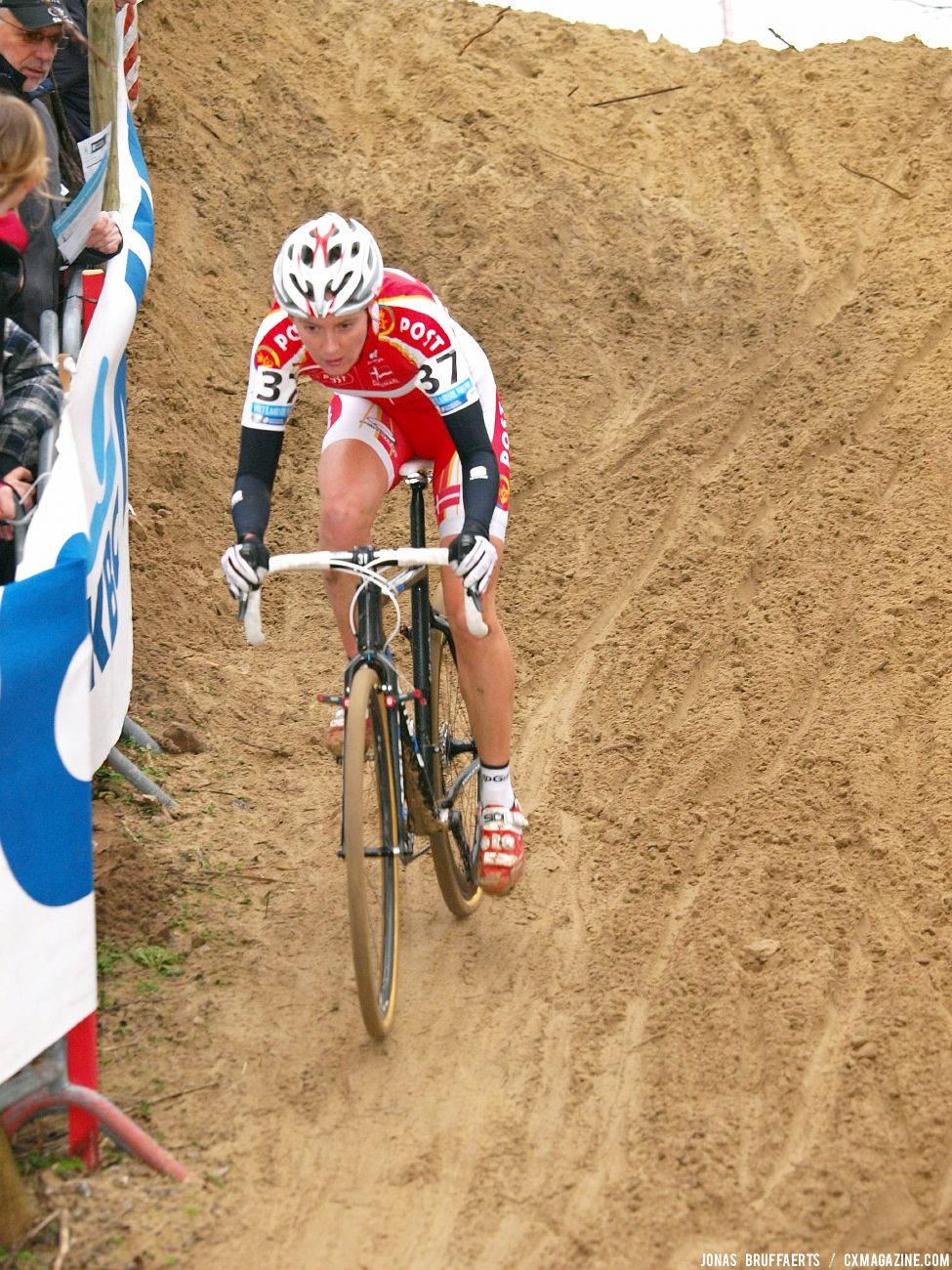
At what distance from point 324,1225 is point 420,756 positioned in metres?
1.50

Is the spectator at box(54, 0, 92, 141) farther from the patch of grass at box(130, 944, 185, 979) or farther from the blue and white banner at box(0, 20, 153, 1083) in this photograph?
the patch of grass at box(130, 944, 185, 979)

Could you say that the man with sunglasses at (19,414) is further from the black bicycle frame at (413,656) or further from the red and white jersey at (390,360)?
the black bicycle frame at (413,656)

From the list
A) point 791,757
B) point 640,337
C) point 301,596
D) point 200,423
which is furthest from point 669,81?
point 791,757

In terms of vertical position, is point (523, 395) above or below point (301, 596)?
above

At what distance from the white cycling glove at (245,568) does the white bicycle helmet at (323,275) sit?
2.43 ft

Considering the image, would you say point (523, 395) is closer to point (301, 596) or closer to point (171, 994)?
point (301, 596)

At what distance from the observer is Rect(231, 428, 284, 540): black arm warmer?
14.2 ft

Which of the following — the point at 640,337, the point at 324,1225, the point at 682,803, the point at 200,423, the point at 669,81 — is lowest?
the point at 324,1225

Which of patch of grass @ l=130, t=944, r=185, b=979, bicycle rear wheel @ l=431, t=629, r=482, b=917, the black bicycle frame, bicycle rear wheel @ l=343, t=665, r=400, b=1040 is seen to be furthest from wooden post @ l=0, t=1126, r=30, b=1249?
bicycle rear wheel @ l=431, t=629, r=482, b=917

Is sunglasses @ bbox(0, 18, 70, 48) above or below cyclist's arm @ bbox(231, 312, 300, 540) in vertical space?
above

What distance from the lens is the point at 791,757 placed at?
18.6 ft

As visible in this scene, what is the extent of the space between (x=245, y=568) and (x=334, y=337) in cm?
77

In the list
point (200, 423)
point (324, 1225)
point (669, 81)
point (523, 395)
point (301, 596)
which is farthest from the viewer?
point (669, 81)

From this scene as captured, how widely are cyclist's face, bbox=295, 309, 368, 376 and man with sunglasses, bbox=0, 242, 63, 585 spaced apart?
0.78 m
